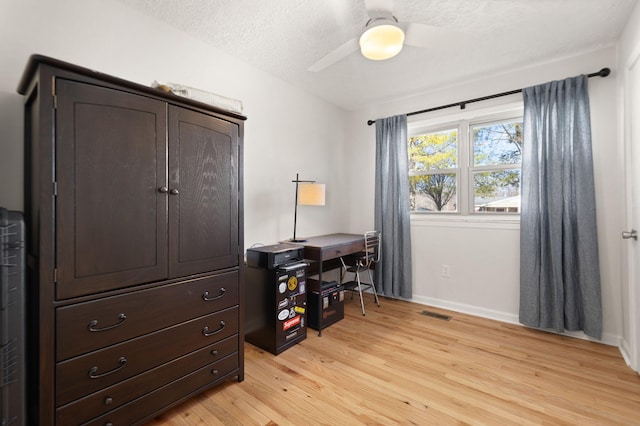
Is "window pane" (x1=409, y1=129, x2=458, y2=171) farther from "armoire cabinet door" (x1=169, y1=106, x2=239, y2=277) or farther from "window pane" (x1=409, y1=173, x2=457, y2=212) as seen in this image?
"armoire cabinet door" (x1=169, y1=106, x2=239, y2=277)

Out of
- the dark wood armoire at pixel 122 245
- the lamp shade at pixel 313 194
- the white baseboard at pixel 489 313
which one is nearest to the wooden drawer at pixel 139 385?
the dark wood armoire at pixel 122 245

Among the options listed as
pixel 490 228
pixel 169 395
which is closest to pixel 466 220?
pixel 490 228

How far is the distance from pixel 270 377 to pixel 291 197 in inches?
71.3

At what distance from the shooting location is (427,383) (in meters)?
1.91

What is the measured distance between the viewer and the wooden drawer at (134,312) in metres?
1.24

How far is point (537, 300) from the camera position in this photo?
2670mm

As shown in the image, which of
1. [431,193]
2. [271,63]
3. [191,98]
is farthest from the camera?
[431,193]

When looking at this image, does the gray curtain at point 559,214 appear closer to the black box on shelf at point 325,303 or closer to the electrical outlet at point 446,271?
the electrical outlet at point 446,271

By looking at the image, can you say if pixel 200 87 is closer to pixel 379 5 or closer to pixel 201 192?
pixel 201 192

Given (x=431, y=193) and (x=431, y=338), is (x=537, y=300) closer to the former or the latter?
(x=431, y=338)

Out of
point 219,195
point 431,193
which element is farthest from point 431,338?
point 219,195

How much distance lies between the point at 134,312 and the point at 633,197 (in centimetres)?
331

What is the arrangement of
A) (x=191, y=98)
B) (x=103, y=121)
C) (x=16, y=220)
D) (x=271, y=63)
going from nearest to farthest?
(x=16, y=220) < (x=103, y=121) < (x=191, y=98) < (x=271, y=63)

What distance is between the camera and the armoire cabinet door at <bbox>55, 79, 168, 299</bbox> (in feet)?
4.04
